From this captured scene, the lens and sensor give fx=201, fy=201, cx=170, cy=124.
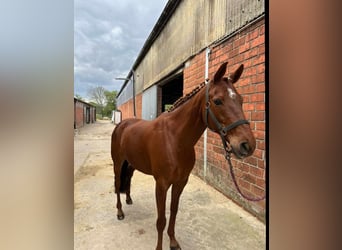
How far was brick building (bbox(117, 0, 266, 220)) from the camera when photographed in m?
1.17

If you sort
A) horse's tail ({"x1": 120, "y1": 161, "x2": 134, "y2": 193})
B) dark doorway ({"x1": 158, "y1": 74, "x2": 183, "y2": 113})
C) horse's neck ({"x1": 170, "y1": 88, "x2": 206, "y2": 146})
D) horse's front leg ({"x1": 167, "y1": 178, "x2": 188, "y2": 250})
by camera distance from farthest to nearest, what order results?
dark doorway ({"x1": 158, "y1": 74, "x2": 183, "y2": 113}) → horse's tail ({"x1": 120, "y1": 161, "x2": 134, "y2": 193}) → horse's front leg ({"x1": 167, "y1": 178, "x2": 188, "y2": 250}) → horse's neck ({"x1": 170, "y1": 88, "x2": 206, "y2": 146})

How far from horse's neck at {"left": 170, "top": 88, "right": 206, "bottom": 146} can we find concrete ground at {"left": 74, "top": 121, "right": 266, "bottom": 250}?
36cm

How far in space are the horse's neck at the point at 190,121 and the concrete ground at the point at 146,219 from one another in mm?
359

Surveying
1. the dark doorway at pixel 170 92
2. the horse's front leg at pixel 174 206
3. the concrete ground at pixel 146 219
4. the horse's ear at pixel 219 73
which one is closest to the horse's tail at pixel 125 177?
the concrete ground at pixel 146 219

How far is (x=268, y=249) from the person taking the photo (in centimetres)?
37

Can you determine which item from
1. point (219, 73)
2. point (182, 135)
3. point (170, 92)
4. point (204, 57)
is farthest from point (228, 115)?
point (170, 92)

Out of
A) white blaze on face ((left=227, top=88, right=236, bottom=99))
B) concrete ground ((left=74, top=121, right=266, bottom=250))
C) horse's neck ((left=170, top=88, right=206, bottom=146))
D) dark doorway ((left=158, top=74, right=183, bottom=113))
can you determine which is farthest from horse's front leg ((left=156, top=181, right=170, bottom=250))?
dark doorway ((left=158, top=74, right=183, bottom=113))

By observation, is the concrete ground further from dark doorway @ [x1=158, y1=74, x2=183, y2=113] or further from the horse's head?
dark doorway @ [x1=158, y1=74, x2=183, y2=113]

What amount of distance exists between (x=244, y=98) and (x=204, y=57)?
2.96 ft

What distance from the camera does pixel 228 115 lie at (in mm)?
769

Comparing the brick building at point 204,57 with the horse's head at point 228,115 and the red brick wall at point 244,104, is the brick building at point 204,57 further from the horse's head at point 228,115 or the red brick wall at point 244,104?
the horse's head at point 228,115

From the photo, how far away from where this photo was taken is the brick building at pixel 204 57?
117 centimetres
